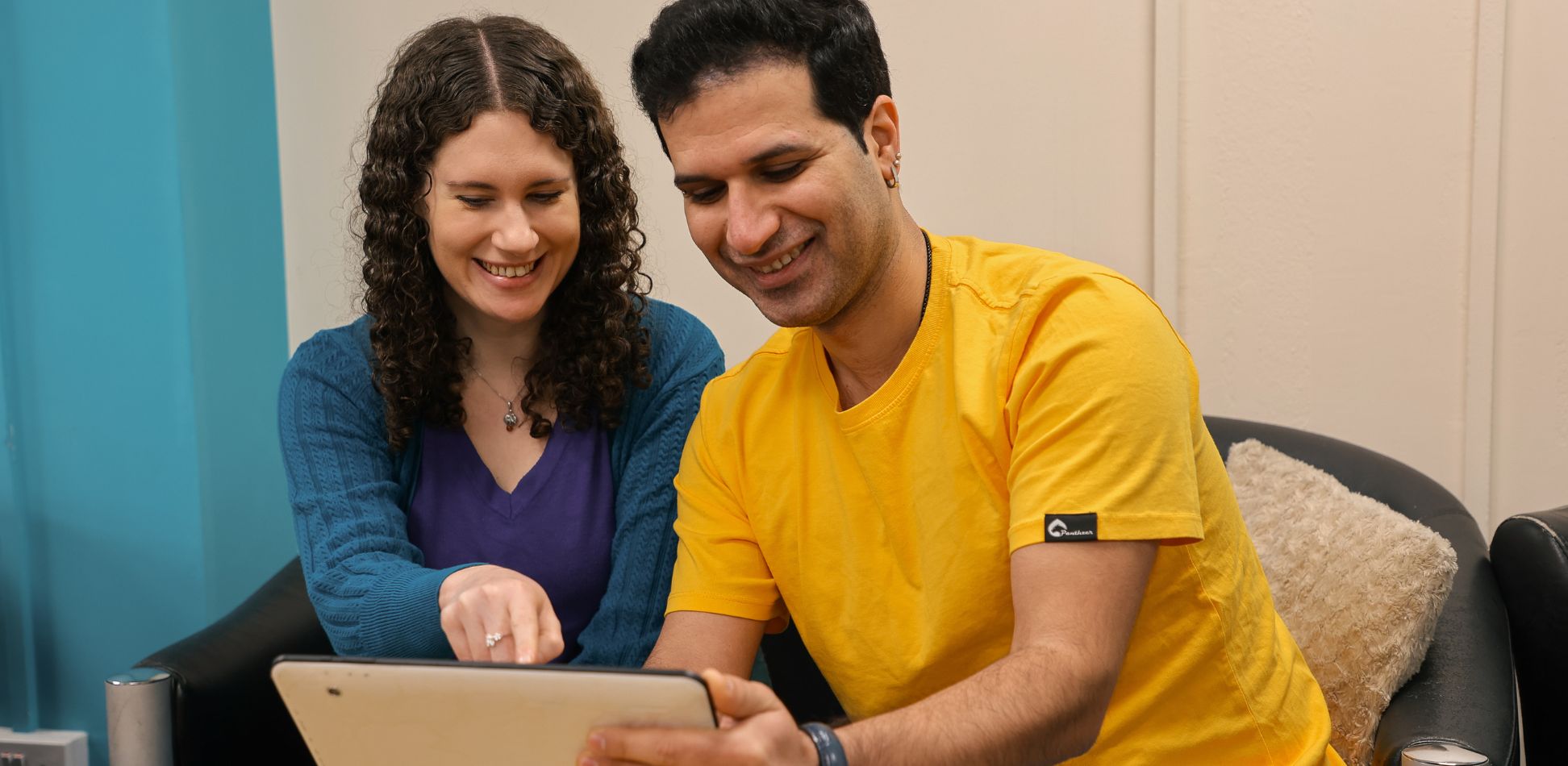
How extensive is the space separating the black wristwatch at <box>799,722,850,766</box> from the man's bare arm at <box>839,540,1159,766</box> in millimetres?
15

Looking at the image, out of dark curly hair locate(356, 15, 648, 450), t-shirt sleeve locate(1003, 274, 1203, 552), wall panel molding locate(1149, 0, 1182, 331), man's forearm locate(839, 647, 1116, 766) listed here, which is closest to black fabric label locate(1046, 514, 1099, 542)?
t-shirt sleeve locate(1003, 274, 1203, 552)

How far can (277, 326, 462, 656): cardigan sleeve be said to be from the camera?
4.95 feet

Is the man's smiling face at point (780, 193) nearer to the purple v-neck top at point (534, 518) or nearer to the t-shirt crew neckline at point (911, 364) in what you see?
the t-shirt crew neckline at point (911, 364)

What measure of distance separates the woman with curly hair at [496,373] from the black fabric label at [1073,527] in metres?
0.67

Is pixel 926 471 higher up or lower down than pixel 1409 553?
higher up

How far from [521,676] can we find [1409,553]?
3.89 ft

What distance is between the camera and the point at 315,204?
277 centimetres

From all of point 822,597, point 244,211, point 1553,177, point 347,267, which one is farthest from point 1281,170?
point 244,211

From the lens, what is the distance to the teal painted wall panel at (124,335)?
2.45 m

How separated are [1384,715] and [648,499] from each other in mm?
944

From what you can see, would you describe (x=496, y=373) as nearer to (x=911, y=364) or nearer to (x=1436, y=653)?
(x=911, y=364)

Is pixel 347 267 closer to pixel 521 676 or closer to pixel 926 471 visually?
pixel 926 471

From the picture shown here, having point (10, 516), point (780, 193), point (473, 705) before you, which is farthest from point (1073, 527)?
point (10, 516)

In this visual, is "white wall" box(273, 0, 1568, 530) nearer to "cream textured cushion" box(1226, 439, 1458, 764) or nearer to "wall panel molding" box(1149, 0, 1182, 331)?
"wall panel molding" box(1149, 0, 1182, 331)
